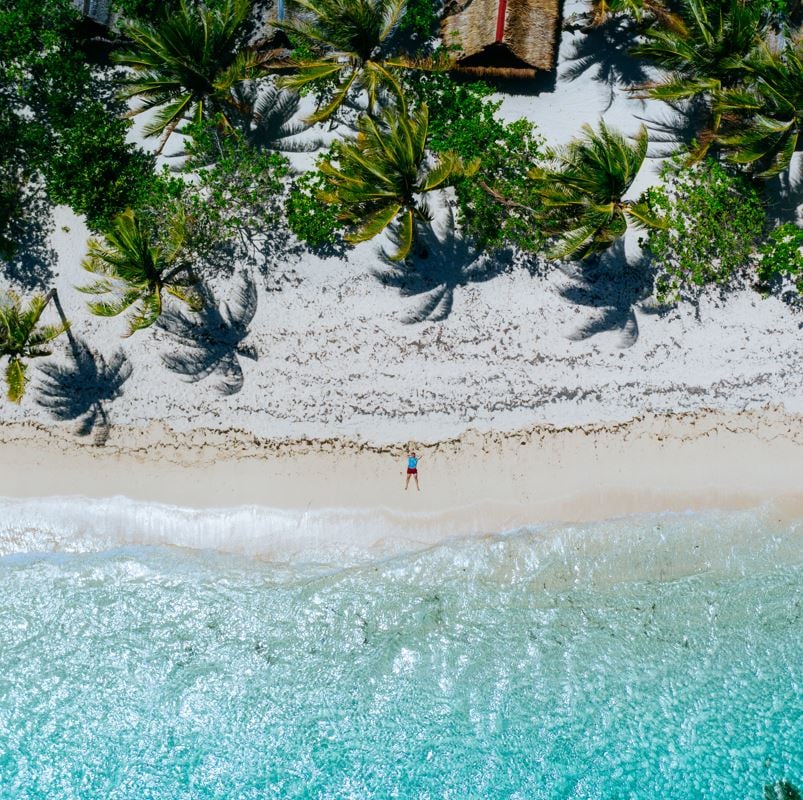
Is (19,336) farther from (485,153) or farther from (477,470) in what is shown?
(485,153)

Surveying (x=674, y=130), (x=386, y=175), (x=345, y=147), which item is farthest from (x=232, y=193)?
(x=674, y=130)

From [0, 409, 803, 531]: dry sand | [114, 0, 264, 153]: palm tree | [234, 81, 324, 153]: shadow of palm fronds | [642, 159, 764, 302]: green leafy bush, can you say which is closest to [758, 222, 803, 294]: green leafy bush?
[642, 159, 764, 302]: green leafy bush

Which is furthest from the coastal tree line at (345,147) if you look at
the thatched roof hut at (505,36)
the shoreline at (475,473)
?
the shoreline at (475,473)

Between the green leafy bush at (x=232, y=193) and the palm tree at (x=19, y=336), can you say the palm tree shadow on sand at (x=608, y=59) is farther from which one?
the palm tree at (x=19, y=336)

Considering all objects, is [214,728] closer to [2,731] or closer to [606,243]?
[2,731]

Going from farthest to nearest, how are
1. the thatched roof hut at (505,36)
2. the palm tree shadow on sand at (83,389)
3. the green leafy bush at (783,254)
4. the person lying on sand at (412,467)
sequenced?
the palm tree shadow on sand at (83,389), the person lying on sand at (412,467), the green leafy bush at (783,254), the thatched roof hut at (505,36)
